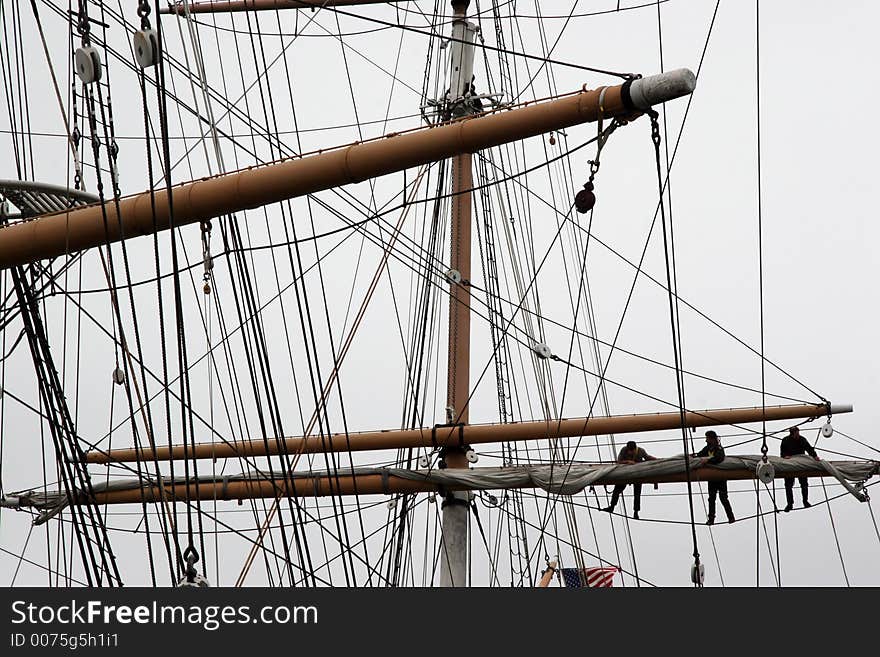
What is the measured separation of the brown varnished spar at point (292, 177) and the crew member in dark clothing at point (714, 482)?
6.77 metres

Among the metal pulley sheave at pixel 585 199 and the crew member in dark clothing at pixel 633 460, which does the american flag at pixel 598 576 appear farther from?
the metal pulley sheave at pixel 585 199

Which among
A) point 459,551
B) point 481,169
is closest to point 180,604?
point 459,551

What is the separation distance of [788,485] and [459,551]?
14.4 ft

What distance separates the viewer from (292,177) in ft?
28.3

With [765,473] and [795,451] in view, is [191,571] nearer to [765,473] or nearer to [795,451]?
[765,473]

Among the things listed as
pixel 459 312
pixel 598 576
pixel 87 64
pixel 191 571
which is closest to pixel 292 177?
pixel 87 64

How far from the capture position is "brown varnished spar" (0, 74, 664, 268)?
8586mm

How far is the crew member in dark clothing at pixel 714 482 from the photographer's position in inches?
560

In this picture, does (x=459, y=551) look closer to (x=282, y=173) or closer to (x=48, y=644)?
(x=282, y=173)

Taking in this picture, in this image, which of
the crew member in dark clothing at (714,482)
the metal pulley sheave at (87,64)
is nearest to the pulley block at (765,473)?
the crew member in dark clothing at (714,482)

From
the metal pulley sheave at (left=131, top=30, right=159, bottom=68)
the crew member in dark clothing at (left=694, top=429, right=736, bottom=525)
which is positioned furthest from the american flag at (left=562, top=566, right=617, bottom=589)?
the metal pulley sheave at (left=131, top=30, right=159, bottom=68)

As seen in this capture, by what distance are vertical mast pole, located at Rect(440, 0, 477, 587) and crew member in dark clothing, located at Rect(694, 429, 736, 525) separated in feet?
10.2

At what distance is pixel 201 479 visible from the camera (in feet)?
53.9

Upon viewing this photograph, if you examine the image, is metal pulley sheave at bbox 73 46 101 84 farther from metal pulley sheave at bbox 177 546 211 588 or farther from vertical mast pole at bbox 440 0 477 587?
vertical mast pole at bbox 440 0 477 587
